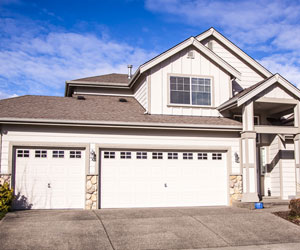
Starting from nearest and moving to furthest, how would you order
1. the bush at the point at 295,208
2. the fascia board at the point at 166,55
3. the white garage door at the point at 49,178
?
the bush at the point at 295,208, the white garage door at the point at 49,178, the fascia board at the point at 166,55

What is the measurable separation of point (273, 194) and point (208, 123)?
4.74 metres

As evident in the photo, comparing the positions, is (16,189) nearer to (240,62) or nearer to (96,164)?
(96,164)

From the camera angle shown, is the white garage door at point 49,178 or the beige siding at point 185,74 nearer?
the white garage door at point 49,178

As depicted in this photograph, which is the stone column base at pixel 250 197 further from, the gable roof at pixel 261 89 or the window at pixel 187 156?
the gable roof at pixel 261 89

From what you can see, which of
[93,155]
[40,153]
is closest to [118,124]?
[93,155]

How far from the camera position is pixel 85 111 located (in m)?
15.2

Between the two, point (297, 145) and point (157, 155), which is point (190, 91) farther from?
point (297, 145)

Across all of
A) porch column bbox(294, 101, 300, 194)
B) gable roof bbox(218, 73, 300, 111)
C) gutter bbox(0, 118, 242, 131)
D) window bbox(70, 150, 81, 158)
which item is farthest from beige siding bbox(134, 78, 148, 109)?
porch column bbox(294, 101, 300, 194)

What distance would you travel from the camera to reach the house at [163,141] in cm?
1397

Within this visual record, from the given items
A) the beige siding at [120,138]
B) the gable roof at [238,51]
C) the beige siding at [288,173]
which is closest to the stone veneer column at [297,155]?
the beige siding at [288,173]

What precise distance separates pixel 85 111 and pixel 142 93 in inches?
129

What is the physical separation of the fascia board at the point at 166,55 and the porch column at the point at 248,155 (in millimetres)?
3863

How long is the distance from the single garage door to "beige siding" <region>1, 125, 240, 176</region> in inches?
15.9

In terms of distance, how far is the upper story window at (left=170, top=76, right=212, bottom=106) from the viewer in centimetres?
1658
